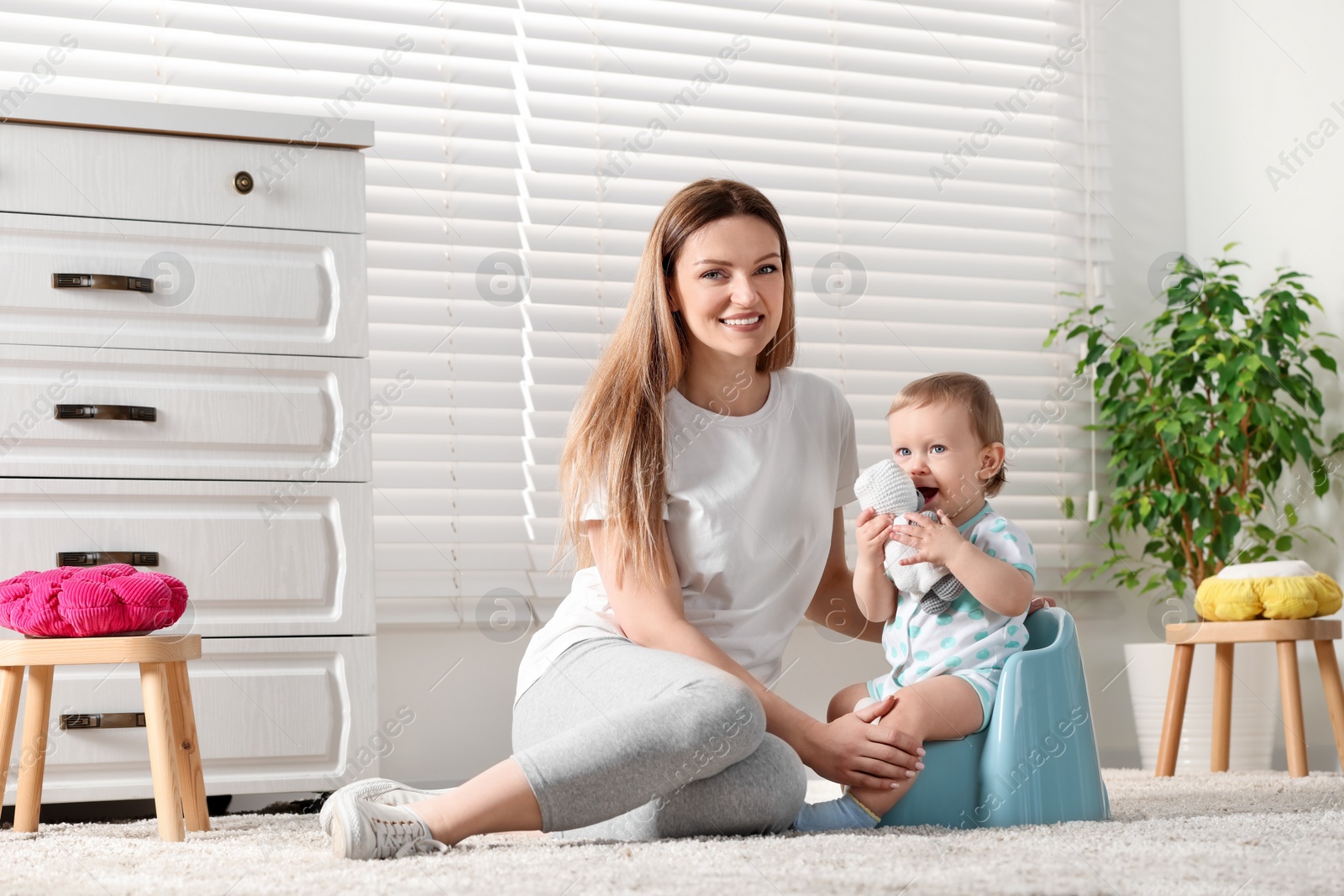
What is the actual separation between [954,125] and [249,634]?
1850 millimetres

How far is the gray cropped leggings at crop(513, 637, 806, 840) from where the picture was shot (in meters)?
1.17

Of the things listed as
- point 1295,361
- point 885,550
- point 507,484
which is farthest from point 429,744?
point 1295,361

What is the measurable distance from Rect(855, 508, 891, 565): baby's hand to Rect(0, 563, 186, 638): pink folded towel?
2.61ft

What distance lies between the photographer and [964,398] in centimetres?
148

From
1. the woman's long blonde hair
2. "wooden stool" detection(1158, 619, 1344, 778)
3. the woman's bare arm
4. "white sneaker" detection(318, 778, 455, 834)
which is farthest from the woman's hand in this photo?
"wooden stool" detection(1158, 619, 1344, 778)

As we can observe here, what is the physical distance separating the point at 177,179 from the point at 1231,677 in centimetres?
188

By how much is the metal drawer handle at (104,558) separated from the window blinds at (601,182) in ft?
1.85

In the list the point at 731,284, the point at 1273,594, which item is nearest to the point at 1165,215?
the point at 1273,594

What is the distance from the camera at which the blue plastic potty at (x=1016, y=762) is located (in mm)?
1324

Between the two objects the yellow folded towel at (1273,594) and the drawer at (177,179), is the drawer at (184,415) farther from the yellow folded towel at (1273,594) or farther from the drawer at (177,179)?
the yellow folded towel at (1273,594)

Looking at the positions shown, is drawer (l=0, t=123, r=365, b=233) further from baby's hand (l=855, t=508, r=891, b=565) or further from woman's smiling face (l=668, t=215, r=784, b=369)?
baby's hand (l=855, t=508, r=891, b=565)

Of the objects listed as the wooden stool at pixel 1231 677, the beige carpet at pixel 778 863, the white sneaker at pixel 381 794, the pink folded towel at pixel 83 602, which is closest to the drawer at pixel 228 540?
the pink folded towel at pixel 83 602

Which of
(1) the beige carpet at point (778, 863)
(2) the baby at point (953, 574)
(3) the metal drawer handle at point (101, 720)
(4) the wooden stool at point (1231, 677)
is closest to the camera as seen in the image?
(1) the beige carpet at point (778, 863)

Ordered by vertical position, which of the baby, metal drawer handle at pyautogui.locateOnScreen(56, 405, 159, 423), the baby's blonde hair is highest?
metal drawer handle at pyautogui.locateOnScreen(56, 405, 159, 423)
